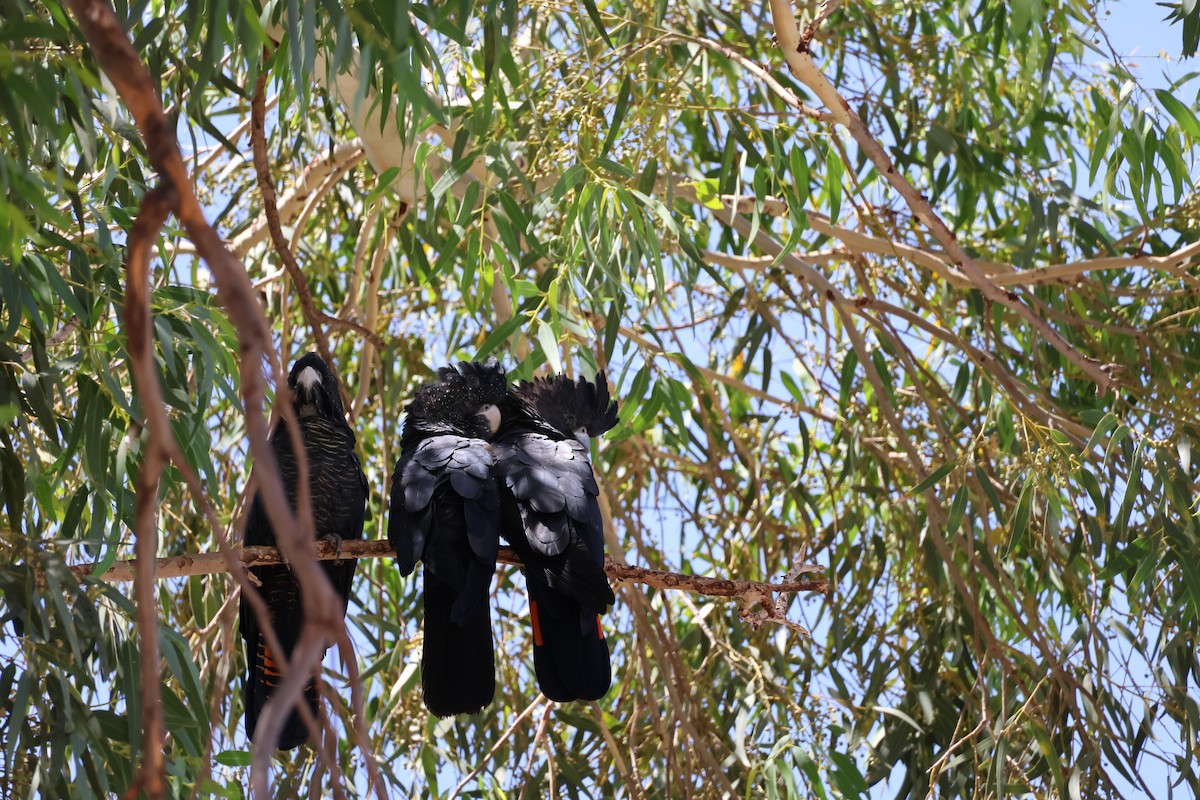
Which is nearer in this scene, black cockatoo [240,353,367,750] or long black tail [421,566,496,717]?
long black tail [421,566,496,717]

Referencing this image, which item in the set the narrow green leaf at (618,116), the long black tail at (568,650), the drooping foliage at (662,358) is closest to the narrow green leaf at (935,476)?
the drooping foliage at (662,358)

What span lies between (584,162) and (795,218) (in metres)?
0.40

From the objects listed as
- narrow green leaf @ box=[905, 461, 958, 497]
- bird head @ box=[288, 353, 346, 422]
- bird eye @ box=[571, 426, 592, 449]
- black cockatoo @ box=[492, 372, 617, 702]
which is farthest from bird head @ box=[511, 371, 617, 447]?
narrow green leaf @ box=[905, 461, 958, 497]

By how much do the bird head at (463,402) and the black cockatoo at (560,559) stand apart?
0.22 metres

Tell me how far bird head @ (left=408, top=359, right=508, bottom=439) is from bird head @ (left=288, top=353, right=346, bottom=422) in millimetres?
147

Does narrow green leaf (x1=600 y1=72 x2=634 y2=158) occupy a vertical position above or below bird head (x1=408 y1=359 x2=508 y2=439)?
above

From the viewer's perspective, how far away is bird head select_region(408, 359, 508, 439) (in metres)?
2.47

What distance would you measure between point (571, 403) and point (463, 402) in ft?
0.67

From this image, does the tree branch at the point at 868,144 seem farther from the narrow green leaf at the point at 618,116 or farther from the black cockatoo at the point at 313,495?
the black cockatoo at the point at 313,495

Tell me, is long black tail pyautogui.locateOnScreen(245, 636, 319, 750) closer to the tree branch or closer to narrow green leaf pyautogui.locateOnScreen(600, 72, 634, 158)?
narrow green leaf pyautogui.locateOnScreen(600, 72, 634, 158)

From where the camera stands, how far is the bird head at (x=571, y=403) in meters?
2.46

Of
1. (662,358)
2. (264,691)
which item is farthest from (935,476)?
(264,691)

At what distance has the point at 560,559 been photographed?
6.71ft

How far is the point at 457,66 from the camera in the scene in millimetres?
2590
